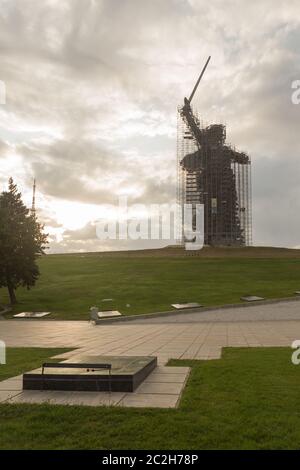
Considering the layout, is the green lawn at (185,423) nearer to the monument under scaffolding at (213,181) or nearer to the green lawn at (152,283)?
the green lawn at (152,283)

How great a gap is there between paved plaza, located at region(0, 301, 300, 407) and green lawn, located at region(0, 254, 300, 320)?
467 centimetres

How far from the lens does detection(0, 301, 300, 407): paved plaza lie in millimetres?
8922

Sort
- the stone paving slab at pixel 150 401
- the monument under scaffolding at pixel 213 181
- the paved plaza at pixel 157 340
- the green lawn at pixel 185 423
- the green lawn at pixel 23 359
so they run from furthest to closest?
the monument under scaffolding at pixel 213 181 → the green lawn at pixel 23 359 → the paved plaza at pixel 157 340 → the stone paving slab at pixel 150 401 → the green lawn at pixel 185 423

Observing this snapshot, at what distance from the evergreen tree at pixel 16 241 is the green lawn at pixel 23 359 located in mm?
23360

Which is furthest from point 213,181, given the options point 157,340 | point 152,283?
point 157,340

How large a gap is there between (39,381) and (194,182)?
106 m

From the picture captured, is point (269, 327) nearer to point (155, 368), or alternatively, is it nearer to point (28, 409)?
point (155, 368)

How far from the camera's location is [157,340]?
19625 millimetres

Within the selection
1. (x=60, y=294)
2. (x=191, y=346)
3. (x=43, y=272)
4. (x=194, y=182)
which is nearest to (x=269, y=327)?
(x=191, y=346)

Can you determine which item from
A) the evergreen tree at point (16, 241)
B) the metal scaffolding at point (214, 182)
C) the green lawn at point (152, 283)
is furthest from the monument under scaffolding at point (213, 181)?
the evergreen tree at point (16, 241)

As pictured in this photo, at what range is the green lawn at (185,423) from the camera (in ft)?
20.5

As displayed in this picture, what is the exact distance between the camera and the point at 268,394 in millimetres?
8547

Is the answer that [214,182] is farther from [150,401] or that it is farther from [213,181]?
[150,401]
